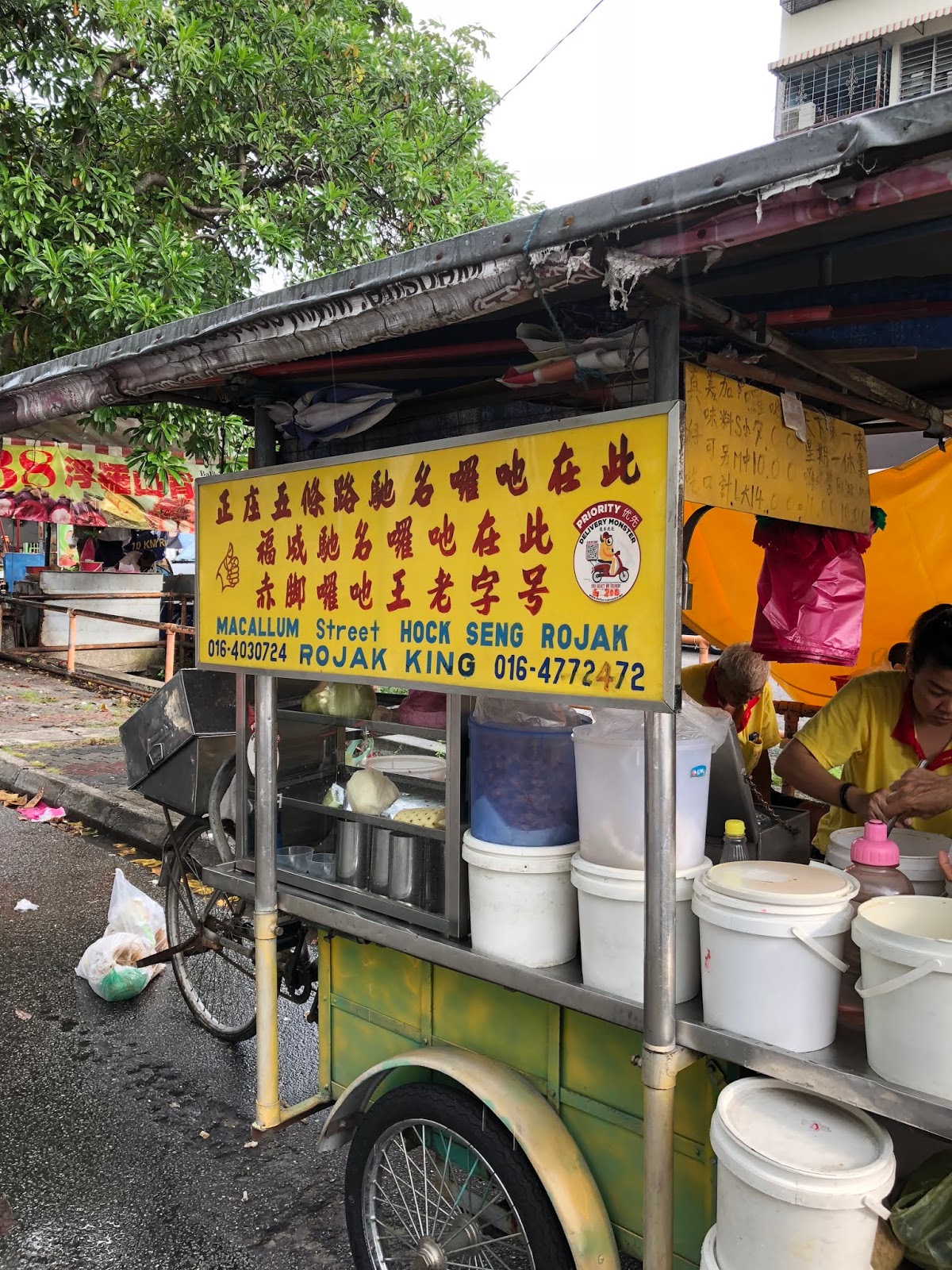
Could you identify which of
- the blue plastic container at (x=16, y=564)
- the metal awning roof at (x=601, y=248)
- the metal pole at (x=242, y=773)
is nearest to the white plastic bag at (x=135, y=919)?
the metal pole at (x=242, y=773)

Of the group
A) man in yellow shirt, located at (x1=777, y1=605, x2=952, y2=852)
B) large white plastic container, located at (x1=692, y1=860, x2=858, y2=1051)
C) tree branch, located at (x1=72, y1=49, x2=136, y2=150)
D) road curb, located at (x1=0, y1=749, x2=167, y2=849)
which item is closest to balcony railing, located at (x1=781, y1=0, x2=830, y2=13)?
tree branch, located at (x1=72, y1=49, x2=136, y2=150)

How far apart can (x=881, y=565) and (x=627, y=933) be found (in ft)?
10.3

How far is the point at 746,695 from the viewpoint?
421 cm

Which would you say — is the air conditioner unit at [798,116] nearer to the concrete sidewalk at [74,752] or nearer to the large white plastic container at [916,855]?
the concrete sidewalk at [74,752]

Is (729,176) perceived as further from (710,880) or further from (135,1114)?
(135,1114)

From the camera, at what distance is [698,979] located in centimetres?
190

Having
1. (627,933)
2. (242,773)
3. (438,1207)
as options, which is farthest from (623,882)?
(242,773)

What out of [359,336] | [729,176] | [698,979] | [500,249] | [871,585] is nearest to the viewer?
[729,176]

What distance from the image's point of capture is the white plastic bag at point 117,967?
14.0 feet

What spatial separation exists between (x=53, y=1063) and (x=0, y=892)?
2.28 meters

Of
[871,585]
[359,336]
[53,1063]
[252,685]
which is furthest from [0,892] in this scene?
[871,585]

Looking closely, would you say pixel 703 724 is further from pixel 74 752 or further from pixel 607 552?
pixel 74 752

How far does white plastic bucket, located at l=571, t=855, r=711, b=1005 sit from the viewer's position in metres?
1.88

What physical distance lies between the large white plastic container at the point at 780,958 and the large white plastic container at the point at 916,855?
51cm
